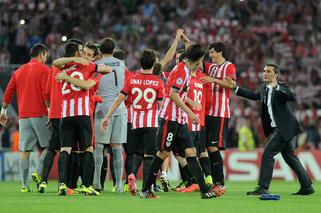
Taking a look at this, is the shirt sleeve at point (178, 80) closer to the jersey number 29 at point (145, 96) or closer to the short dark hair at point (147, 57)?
the short dark hair at point (147, 57)

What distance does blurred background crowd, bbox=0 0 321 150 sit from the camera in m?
26.7

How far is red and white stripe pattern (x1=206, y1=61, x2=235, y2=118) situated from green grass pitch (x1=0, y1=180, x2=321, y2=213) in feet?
5.06

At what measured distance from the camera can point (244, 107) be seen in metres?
25.8

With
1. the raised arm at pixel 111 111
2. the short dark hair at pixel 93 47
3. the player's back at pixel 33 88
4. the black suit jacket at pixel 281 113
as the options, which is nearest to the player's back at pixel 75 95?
the raised arm at pixel 111 111

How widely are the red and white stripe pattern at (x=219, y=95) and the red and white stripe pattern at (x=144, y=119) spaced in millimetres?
1181

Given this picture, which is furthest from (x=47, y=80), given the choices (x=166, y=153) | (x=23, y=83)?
(x=166, y=153)

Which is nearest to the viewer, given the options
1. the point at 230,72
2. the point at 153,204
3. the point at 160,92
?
the point at 153,204

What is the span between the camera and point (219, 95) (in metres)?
15.0

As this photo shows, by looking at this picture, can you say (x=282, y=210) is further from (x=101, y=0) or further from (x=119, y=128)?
(x=101, y=0)

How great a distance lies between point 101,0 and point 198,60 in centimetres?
1789

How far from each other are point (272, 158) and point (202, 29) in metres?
14.7

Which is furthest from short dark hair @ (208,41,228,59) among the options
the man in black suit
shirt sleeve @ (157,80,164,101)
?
shirt sleeve @ (157,80,164,101)

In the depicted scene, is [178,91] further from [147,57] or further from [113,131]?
[113,131]

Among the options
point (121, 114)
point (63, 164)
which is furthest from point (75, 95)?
point (121, 114)
